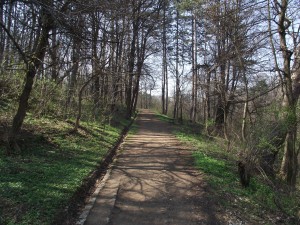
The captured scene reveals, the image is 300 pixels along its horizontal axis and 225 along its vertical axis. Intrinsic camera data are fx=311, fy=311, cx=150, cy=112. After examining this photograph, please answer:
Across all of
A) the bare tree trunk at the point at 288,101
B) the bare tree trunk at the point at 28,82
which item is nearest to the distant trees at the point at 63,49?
the bare tree trunk at the point at 28,82

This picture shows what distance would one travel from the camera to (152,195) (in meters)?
6.95

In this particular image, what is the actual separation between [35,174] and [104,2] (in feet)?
13.1

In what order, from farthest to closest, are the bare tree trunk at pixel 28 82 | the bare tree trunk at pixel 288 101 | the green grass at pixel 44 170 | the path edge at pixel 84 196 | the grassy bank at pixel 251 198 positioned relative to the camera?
the bare tree trunk at pixel 28 82 → the bare tree trunk at pixel 288 101 → the grassy bank at pixel 251 198 → the path edge at pixel 84 196 → the green grass at pixel 44 170

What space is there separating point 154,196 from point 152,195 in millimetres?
71

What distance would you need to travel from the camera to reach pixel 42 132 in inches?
430

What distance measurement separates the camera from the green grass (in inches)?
202

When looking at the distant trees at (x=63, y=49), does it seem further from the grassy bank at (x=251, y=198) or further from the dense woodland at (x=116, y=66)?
the grassy bank at (x=251, y=198)

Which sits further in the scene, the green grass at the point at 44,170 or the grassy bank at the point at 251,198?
the grassy bank at the point at 251,198

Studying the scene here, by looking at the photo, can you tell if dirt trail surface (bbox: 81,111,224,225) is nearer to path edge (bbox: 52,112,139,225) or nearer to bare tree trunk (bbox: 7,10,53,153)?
path edge (bbox: 52,112,139,225)

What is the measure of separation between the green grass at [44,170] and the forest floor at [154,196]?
24.6 inches

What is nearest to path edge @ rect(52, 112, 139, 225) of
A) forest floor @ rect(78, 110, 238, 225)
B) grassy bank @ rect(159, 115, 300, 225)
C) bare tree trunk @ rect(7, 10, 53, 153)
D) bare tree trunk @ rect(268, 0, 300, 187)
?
forest floor @ rect(78, 110, 238, 225)

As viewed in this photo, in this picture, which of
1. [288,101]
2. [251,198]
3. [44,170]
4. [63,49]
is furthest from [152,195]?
[63,49]

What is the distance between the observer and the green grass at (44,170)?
514 centimetres

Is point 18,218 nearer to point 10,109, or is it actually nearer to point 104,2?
point 104,2
